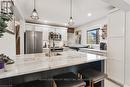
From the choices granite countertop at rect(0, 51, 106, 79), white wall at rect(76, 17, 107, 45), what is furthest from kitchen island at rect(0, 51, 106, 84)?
white wall at rect(76, 17, 107, 45)

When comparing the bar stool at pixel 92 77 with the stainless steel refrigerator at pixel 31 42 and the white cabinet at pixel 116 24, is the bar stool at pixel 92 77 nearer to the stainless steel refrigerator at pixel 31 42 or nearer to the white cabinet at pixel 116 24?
the white cabinet at pixel 116 24

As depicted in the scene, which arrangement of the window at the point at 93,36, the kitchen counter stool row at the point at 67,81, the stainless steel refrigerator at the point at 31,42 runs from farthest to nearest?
the window at the point at 93,36 → the stainless steel refrigerator at the point at 31,42 → the kitchen counter stool row at the point at 67,81

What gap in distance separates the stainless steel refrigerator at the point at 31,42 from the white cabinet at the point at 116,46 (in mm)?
3204

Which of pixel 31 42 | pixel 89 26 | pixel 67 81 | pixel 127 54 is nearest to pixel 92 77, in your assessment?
pixel 67 81

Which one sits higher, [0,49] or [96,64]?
[0,49]

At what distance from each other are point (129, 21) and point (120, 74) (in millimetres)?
1427

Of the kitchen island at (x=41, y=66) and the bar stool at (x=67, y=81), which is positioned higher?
the kitchen island at (x=41, y=66)

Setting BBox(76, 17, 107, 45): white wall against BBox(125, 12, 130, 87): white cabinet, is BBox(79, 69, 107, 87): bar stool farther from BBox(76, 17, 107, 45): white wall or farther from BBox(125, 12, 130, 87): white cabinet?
BBox(76, 17, 107, 45): white wall

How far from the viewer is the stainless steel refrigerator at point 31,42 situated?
4.62m

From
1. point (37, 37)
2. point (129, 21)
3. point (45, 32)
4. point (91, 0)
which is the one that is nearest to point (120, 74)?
point (129, 21)

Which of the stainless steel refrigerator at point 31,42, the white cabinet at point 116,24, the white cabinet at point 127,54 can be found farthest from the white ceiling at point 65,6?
the stainless steel refrigerator at point 31,42

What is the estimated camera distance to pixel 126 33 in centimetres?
255

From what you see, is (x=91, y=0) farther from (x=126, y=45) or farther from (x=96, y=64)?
(x=96, y=64)

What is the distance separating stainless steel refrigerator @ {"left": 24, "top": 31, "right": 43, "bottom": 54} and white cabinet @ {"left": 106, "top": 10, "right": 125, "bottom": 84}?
3204 millimetres
